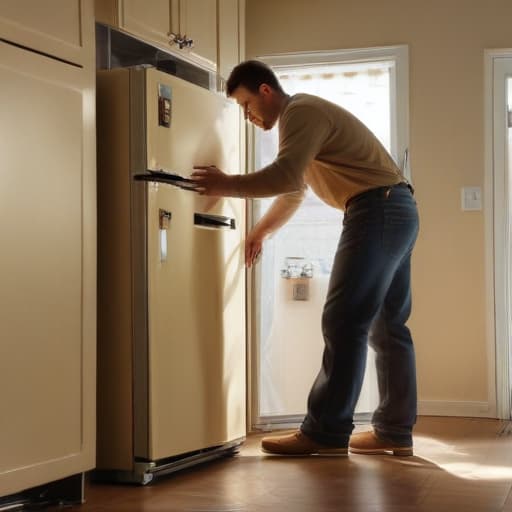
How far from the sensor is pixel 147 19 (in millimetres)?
2906

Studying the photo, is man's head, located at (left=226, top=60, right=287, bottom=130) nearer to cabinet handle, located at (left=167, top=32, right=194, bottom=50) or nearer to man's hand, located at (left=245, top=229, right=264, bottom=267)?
cabinet handle, located at (left=167, top=32, right=194, bottom=50)

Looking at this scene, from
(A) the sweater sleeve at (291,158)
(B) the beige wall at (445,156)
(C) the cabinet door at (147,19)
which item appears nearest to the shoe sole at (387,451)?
(A) the sweater sleeve at (291,158)

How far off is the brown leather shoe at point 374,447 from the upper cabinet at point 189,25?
141cm

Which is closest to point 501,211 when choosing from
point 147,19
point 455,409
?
point 455,409

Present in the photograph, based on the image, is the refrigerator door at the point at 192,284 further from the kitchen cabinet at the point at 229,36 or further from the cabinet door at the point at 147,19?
the kitchen cabinet at the point at 229,36

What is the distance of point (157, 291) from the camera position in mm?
2680

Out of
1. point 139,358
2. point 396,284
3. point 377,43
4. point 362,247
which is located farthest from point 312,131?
point 377,43

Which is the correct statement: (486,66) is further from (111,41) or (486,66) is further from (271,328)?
(111,41)

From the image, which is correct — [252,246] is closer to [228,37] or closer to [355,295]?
[355,295]

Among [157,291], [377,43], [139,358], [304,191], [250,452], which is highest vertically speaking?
[377,43]

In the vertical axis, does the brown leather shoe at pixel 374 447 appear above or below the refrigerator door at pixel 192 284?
below

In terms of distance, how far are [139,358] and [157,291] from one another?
20 centimetres

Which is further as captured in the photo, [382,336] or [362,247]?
[382,336]

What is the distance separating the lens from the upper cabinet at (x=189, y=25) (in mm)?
2791
